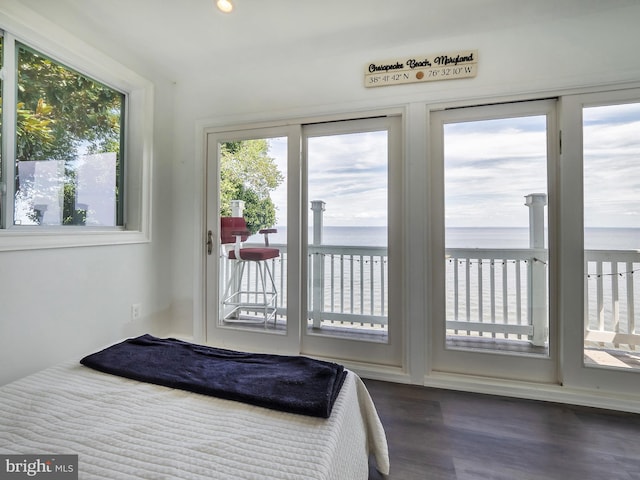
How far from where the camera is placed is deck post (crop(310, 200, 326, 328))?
2414 mm

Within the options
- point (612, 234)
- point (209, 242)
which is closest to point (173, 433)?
point (209, 242)

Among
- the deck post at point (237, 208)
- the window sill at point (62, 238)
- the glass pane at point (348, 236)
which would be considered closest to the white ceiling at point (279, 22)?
the glass pane at point (348, 236)

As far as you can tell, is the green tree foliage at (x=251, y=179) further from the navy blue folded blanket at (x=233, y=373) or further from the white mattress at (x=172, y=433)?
the white mattress at (x=172, y=433)

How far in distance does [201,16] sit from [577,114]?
8.22ft

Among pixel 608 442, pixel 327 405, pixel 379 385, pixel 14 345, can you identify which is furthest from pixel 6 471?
pixel 608 442

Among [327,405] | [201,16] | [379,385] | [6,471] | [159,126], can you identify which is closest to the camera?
[6,471]

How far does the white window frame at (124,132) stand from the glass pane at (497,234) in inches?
95.0

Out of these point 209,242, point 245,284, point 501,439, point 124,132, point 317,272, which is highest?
point 124,132

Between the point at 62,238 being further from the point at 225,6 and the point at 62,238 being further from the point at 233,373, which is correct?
the point at 225,6

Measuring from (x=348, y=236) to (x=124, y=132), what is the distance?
2029 millimetres

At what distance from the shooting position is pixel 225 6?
5.77ft

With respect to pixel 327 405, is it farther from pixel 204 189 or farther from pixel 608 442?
pixel 204 189

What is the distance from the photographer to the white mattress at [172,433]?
796 mm

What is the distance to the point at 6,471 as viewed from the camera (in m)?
0.81
